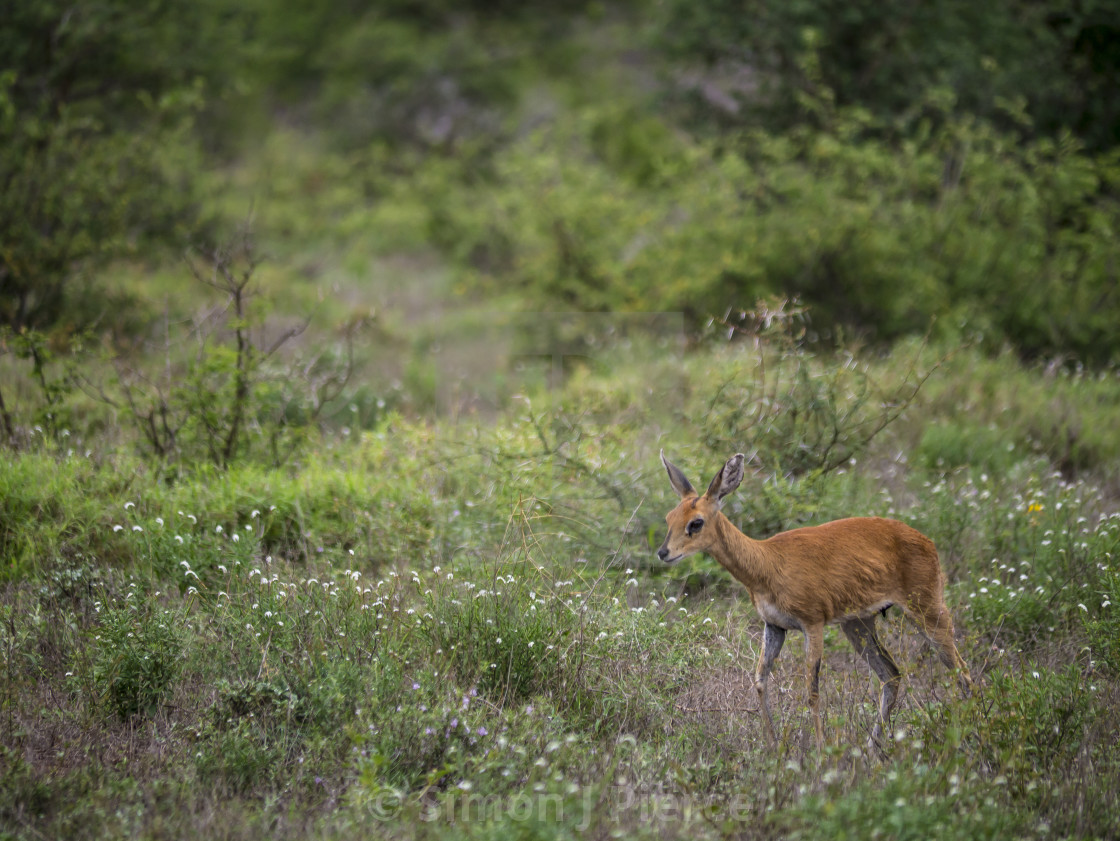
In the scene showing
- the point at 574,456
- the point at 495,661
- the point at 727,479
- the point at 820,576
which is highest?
the point at 727,479

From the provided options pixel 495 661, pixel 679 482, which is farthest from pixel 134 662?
pixel 679 482

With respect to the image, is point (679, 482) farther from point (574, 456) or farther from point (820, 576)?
point (574, 456)

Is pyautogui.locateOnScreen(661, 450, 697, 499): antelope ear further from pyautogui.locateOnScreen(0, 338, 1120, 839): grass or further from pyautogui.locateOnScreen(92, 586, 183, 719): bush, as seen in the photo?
pyautogui.locateOnScreen(92, 586, 183, 719): bush

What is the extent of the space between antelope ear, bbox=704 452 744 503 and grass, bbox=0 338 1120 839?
2.56 ft

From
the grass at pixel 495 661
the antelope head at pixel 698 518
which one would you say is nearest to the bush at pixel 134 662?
the grass at pixel 495 661

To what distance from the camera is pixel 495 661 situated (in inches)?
178

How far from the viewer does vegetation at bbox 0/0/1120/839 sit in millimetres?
3807

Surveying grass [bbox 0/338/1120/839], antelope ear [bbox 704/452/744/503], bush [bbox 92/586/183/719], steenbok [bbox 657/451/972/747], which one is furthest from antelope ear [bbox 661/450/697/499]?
bush [bbox 92/586/183/719]

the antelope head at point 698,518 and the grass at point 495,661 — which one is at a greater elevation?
the antelope head at point 698,518

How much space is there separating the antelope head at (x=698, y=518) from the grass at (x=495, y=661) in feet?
1.95

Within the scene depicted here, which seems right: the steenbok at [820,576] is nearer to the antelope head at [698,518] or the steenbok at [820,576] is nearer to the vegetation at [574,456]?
the antelope head at [698,518]

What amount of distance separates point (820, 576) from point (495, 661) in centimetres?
162

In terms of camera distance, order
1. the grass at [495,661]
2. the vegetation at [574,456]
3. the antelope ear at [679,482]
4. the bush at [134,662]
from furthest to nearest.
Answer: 1. the antelope ear at [679,482]
2. the bush at [134,662]
3. the vegetation at [574,456]
4. the grass at [495,661]

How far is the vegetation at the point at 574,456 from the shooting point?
3807 millimetres
